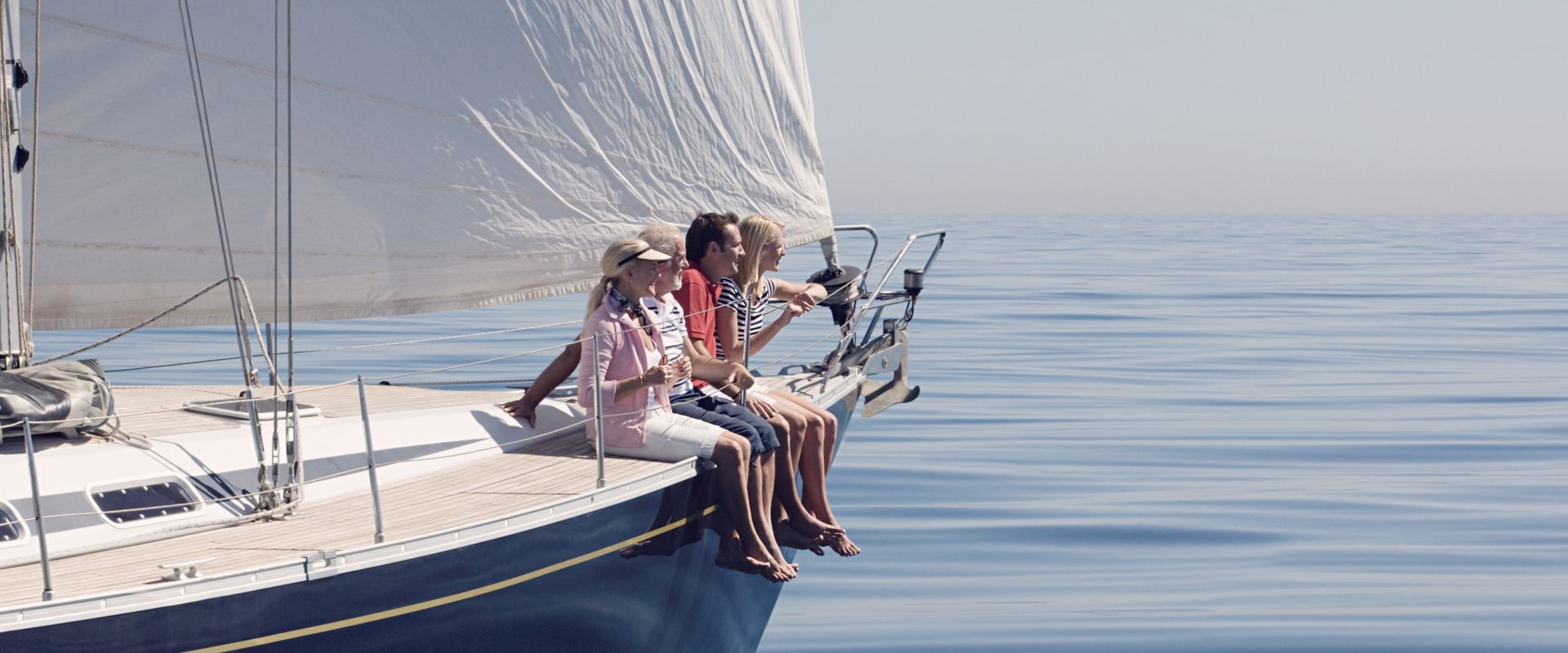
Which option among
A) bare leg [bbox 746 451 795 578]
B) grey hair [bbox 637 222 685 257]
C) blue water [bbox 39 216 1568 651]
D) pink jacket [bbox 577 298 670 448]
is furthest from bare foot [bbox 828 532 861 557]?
grey hair [bbox 637 222 685 257]

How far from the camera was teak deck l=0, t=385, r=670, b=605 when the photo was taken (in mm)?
4277

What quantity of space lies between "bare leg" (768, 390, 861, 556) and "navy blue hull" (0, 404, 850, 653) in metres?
0.39

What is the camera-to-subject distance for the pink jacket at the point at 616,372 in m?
5.45

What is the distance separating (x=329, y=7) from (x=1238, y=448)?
8447 mm

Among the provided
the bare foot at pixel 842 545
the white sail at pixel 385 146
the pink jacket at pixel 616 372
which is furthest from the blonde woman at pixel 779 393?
the white sail at pixel 385 146

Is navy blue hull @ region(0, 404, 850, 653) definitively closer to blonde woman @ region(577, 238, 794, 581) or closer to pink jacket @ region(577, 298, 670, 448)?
blonde woman @ region(577, 238, 794, 581)

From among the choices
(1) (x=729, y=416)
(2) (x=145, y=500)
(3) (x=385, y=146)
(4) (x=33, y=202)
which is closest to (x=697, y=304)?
(1) (x=729, y=416)

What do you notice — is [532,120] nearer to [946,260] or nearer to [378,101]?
[378,101]

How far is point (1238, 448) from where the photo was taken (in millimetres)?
12672

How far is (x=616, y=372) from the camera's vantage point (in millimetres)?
5543

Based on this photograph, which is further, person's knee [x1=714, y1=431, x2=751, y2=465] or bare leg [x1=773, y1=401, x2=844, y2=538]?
bare leg [x1=773, y1=401, x2=844, y2=538]

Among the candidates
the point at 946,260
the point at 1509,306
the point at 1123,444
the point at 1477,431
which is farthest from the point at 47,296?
the point at 946,260

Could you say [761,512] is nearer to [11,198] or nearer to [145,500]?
[145,500]

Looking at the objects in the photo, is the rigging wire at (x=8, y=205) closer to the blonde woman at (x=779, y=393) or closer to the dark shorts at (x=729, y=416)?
the dark shorts at (x=729, y=416)
